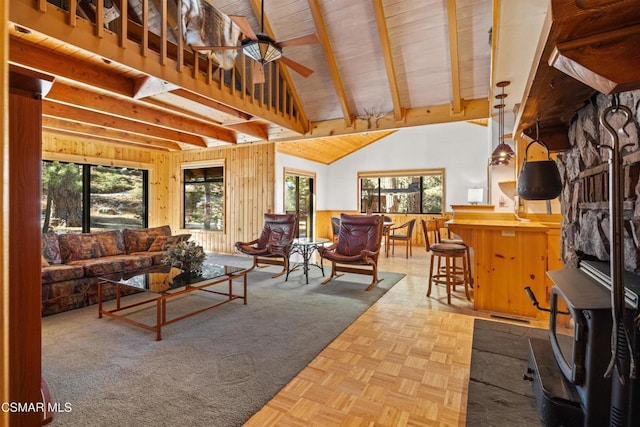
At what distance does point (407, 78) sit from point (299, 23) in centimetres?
179

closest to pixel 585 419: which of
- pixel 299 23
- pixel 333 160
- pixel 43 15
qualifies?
pixel 43 15

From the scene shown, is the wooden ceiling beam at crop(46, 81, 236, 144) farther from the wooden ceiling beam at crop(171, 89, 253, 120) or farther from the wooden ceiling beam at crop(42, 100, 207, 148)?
A: the wooden ceiling beam at crop(171, 89, 253, 120)

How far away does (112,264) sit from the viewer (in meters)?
3.79

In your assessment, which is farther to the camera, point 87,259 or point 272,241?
point 272,241

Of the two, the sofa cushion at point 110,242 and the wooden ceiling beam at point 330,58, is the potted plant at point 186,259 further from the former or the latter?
the wooden ceiling beam at point 330,58

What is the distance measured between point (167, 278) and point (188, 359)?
1186mm

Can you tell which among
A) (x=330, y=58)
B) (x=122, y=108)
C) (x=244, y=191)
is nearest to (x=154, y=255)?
(x=122, y=108)

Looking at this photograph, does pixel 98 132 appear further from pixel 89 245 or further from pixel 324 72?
pixel 324 72

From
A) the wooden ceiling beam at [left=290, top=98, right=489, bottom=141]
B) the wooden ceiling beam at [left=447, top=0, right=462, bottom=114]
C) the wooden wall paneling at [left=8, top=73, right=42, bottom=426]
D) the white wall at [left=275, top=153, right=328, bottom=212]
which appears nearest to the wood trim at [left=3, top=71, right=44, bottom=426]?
the wooden wall paneling at [left=8, top=73, right=42, bottom=426]

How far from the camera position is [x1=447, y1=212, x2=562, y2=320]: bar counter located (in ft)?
9.83

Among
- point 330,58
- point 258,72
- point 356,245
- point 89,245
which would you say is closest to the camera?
point 258,72

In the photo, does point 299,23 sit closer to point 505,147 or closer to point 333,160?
point 505,147

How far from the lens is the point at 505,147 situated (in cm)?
396

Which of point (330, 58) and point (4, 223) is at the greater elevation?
point (330, 58)
